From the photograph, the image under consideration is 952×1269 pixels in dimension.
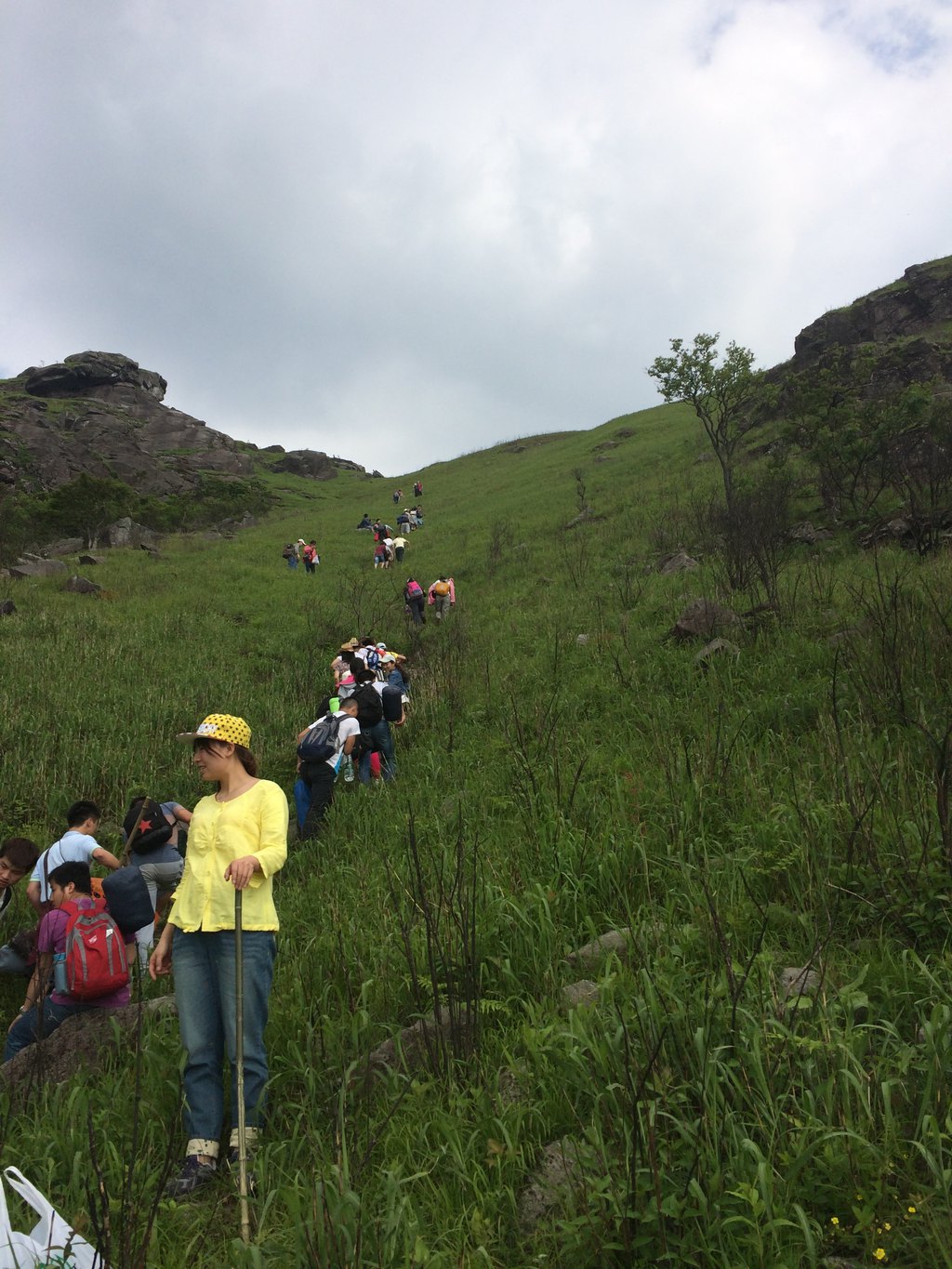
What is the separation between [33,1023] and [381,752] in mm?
3974

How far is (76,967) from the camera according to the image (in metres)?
3.60

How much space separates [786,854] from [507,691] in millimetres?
5307

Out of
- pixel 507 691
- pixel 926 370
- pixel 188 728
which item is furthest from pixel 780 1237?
pixel 926 370

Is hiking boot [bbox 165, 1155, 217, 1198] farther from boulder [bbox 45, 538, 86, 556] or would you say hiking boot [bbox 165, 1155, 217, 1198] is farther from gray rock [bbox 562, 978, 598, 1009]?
boulder [bbox 45, 538, 86, 556]

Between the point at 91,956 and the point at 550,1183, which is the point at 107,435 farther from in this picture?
the point at 550,1183

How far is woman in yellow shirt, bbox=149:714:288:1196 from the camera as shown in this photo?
2764mm

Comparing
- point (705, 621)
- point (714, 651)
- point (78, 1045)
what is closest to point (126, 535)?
point (705, 621)

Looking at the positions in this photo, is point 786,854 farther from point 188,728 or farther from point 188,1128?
point 188,728

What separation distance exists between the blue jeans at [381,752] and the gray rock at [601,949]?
4.03 m

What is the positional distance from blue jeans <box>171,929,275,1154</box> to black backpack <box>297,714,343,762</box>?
3242mm

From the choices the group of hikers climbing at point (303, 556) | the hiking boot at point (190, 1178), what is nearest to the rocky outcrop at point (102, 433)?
the group of hikers climbing at point (303, 556)

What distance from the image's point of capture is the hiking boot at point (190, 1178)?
8.25ft

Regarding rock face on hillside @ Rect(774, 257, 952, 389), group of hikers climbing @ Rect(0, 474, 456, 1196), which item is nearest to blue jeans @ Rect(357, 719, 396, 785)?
group of hikers climbing @ Rect(0, 474, 456, 1196)

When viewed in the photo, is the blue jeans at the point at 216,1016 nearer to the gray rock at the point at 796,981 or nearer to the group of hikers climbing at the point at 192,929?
the group of hikers climbing at the point at 192,929
